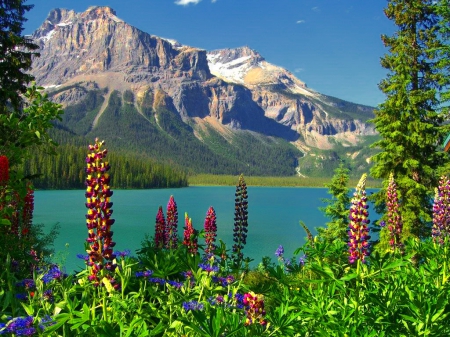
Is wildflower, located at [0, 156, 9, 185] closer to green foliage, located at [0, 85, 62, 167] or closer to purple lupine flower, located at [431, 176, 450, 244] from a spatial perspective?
green foliage, located at [0, 85, 62, 167]

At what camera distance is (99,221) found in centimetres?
385

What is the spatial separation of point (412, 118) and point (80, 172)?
12952cm

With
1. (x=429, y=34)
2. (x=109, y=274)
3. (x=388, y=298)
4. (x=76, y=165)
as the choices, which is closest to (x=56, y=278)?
(x=109, y=274)

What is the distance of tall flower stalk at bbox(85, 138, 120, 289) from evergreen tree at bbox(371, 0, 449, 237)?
17097mm

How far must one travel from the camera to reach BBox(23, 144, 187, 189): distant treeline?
408 ft

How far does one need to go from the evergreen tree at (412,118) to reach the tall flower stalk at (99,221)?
17097 millimetres

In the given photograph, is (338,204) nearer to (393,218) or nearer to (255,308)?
(393,218)

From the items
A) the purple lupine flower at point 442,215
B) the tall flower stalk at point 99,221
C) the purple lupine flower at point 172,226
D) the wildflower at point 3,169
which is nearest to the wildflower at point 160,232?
the purple lupine flower at point 172,226

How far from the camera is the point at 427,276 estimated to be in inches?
182

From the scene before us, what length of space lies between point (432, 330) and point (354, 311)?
0.55 metres

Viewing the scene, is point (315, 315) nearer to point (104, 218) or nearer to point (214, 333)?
point (214, 333)

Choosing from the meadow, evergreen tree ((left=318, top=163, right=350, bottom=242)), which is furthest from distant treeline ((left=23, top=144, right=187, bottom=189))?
the meadow

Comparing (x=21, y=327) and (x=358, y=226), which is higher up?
(x=358, y=226)

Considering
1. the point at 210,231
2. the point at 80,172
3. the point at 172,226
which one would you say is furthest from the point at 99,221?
the point at 80,172
